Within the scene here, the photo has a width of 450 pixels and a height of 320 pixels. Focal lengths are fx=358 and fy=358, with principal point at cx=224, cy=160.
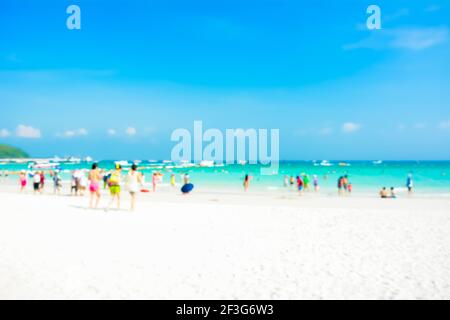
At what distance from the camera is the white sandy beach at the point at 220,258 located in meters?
4.95

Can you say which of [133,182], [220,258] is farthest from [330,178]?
[220,258]

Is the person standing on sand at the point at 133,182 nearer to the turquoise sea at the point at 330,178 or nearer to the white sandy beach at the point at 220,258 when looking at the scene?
the white sandy beach at the point at 220,258

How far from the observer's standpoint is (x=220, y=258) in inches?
257

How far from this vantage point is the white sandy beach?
16.2 feet

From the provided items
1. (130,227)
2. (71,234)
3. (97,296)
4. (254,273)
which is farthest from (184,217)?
(97,296)

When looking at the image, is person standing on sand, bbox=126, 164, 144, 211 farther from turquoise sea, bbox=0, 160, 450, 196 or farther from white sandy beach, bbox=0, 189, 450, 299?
turquoise sea, bbox=0, 160, 450, 196

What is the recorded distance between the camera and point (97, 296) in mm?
4699

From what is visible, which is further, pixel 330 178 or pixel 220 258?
pixel 330 178

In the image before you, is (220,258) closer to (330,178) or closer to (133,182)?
(133,182)

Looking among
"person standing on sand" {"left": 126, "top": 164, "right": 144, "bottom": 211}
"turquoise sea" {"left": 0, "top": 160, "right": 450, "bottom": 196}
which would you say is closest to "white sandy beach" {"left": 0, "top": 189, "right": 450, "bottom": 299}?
"person standing on sand" {"left": 126, "top": 164, "right": 144, "bottom": 211}

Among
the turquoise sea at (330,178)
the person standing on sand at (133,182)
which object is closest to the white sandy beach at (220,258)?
the person standing on sand at (133,182)

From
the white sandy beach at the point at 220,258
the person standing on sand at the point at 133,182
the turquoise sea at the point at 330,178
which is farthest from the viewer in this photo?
the turquoise sea at the point at 330,178

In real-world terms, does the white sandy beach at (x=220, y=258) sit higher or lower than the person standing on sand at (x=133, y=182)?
lower

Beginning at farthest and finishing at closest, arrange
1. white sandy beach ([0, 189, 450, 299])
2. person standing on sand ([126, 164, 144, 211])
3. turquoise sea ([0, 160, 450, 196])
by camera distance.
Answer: turquoise sea ([0, 160, 450, 196])
person standing on sand ([126, 164, 144, 211])
white sandy beach ([0, 189, 450, 299])
